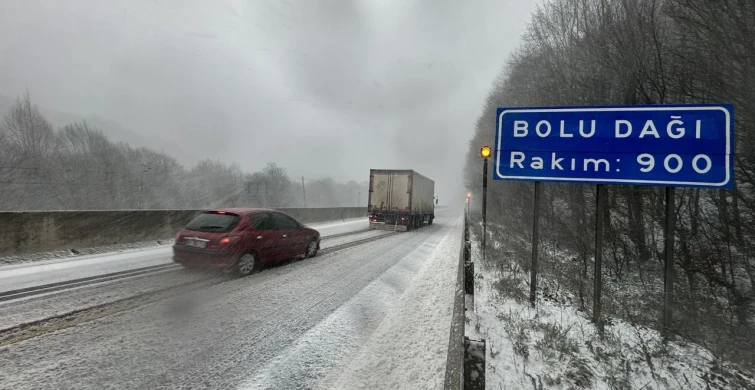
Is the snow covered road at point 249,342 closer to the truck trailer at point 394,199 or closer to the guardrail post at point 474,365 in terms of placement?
the guardrail post at point 474,365

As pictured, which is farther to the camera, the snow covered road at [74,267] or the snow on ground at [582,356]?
the snow covered road at [74,267]

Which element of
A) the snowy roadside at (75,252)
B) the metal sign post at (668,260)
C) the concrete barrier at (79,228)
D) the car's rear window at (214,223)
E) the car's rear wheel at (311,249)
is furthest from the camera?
the car's rear wheel at (311,249)

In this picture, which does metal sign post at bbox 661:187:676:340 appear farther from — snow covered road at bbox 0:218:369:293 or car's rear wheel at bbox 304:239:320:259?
snow covered road at bbox 0:218:369:293

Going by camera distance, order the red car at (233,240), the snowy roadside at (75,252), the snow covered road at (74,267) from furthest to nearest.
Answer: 1. the snowy roadside at (75,252)
2. the red car at (233,240)
3. the snow covered road at (74,267)

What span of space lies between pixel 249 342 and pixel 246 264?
3.77 meters

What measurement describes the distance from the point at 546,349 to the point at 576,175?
9.04ft

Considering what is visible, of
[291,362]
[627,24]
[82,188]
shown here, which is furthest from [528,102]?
[82,188]

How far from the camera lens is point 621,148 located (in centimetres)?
501

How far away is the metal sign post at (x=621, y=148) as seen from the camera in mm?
4406

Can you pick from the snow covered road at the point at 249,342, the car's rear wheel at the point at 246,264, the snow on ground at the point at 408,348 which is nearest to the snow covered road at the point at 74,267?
the snow covered road at the point at 249,342

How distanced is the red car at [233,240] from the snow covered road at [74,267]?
1.87m

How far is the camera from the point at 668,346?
4.47 m

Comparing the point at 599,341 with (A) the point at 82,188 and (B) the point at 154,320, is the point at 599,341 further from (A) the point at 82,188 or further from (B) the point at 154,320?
(A) the point at 82,188

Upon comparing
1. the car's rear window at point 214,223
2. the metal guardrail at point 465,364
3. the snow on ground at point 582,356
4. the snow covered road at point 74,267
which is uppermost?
the car's rear window at point 214,223
